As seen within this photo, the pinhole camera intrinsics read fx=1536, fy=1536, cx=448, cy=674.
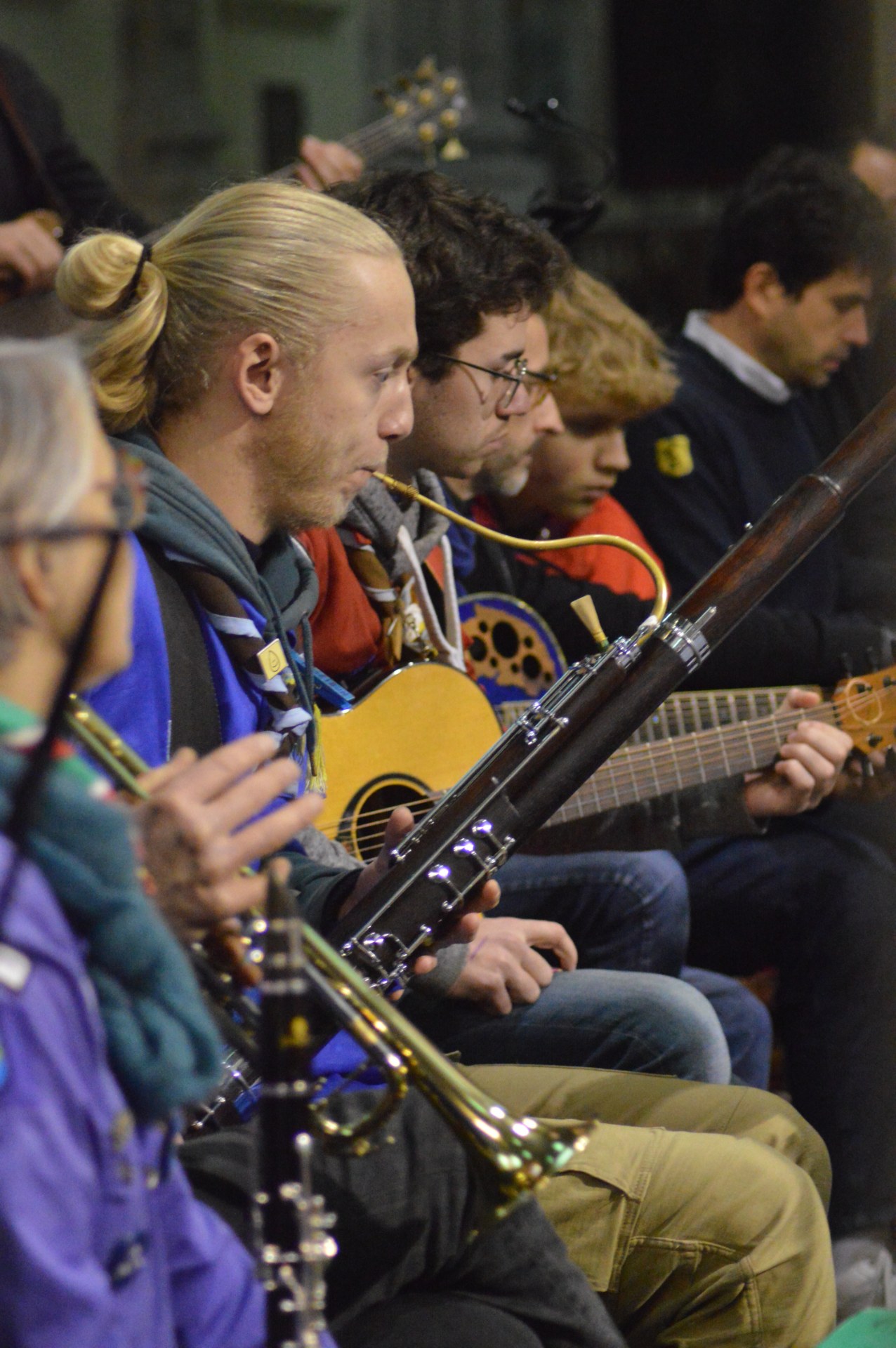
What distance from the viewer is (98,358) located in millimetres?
1582

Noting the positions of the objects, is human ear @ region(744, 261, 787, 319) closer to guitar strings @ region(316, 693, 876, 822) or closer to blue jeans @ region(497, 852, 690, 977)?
guitar strings @ region(316, 693, 876, 822)

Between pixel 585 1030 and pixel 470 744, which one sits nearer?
pixel 585 1030

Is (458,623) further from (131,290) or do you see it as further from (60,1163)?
(60,1163)

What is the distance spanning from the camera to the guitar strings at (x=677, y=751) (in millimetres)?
2180

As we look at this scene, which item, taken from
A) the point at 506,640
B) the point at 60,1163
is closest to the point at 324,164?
the point at 506,640

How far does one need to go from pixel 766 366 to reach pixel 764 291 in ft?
0.50

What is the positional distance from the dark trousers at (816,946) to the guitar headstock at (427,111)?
1.53m

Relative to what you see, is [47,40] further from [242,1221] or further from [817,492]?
[242,1221]

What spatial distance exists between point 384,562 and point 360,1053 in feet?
2.35

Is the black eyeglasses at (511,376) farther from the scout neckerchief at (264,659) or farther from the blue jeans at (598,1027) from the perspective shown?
the blue jeans at (598,1027)

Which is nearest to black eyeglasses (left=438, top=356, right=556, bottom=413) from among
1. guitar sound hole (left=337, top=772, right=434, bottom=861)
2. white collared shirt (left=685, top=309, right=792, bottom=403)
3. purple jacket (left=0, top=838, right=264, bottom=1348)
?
guitar sound hole (left=337, top=772, right=434, bottom=861)

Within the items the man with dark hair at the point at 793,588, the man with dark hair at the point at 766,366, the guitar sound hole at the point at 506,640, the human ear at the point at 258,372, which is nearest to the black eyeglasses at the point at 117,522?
the human ear at the point at 258,372

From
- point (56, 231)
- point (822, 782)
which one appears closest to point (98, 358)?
point (56, 231)

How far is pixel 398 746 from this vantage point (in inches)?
80.1
